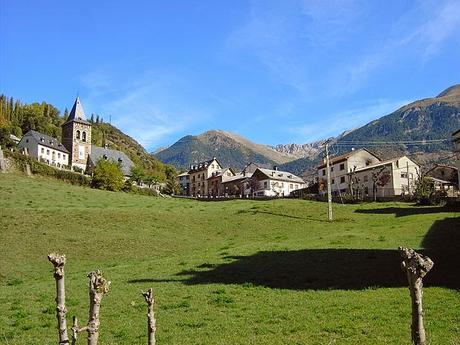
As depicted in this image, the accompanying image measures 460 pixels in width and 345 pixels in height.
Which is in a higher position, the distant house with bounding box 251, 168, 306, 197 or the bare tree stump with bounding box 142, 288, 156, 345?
the distant house with bounding box 251, 168, 306, 197

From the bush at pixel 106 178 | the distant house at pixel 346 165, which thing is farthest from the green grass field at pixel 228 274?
the distant house at pixel 346 165

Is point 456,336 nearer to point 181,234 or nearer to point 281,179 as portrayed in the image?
point 181,234

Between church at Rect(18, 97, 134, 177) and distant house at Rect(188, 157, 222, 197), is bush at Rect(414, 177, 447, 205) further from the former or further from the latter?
distant house at Rect(188, 157, 222, 197)

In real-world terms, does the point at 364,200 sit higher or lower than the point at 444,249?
higher

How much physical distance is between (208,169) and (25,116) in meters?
73.6

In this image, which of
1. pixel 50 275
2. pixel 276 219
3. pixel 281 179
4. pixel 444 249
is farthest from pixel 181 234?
pixel 281 179

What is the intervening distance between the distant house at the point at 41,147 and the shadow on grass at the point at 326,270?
102m

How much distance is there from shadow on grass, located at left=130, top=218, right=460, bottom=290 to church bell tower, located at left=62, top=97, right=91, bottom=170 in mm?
→ 119602

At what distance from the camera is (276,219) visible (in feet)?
171

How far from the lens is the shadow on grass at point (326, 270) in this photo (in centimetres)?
2162

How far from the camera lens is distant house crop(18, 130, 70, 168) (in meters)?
124

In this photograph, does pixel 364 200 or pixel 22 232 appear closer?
pixel 22 232

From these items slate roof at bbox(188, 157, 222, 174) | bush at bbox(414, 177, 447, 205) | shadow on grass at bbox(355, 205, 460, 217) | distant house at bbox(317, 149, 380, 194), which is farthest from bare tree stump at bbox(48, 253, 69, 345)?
slate roof at bbox(188, 157, 222, 174)

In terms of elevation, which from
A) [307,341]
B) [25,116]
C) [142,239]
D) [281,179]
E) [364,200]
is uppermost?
[25,116]
